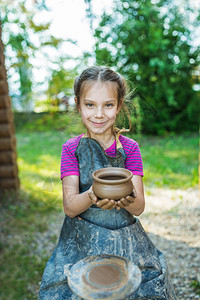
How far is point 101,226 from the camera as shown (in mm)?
1742

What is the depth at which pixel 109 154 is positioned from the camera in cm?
185

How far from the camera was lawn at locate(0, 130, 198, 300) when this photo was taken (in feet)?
9.43

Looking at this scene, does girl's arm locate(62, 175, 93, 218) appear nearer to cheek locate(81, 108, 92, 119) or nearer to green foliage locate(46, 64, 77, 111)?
cheek locate(81, 108, 92, 119)

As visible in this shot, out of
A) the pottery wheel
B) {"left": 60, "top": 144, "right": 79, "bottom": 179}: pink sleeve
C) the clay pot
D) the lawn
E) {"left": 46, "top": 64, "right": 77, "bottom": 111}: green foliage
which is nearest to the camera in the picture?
the pottery wheel

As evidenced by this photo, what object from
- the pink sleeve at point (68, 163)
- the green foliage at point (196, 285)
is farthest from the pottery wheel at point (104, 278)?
the green foliage at point (196, 285)

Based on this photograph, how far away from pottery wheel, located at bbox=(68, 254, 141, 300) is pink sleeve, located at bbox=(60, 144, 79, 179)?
1.80 ft

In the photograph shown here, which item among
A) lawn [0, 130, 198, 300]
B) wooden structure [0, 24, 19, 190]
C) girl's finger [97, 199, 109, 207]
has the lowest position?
lawn [0, 130, 198, 300]

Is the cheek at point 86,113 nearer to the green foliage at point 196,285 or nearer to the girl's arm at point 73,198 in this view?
the girl's arm at point 73,198

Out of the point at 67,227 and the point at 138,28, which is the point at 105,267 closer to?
the point at 67,227

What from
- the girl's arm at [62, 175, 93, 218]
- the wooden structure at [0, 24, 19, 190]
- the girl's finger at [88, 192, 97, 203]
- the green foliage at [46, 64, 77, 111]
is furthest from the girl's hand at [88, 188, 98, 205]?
A: the wooden structure at [0, 24, 19, 190]

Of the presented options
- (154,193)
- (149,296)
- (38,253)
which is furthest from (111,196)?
(154,193)

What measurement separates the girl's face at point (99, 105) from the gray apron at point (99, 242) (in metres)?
0.11

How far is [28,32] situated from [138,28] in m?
4.66

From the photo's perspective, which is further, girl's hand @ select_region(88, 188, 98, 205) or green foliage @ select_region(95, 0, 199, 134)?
green foliage @ select_region(95, 0, 199, 134)
